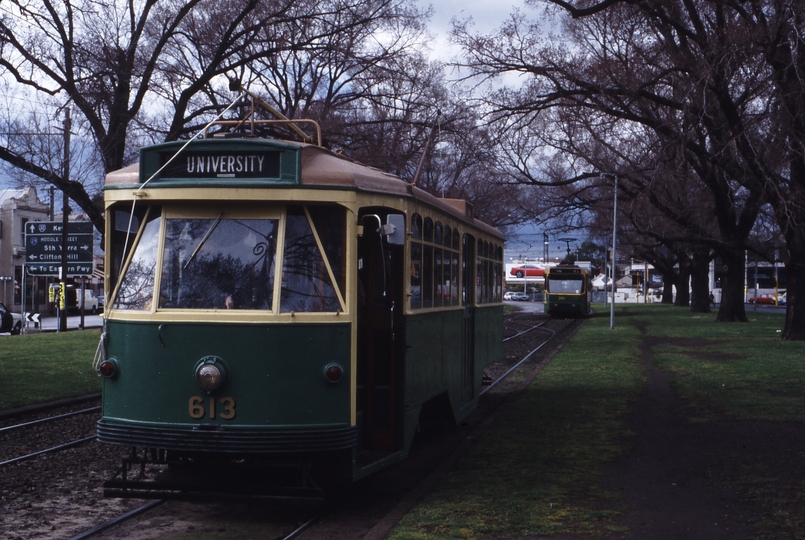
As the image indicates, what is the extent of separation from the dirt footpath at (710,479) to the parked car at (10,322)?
29.4 m

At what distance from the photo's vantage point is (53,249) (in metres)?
32.2

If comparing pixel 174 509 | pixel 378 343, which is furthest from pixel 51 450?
pixel 378 343

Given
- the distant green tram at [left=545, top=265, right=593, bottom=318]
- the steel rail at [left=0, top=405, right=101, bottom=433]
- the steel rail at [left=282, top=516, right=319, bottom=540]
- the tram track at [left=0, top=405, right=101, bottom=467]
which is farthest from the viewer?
the distant green tram at [left=545, top=265, right=593, bottom=318]

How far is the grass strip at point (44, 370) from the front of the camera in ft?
47.1

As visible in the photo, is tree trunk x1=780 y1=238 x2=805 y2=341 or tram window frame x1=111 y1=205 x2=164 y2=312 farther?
tree trunk x1=780 y1=238 x2=805 y2=341

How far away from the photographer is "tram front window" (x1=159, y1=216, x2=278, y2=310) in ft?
22.7

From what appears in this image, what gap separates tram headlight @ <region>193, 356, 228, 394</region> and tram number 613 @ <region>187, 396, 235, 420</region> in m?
0.09

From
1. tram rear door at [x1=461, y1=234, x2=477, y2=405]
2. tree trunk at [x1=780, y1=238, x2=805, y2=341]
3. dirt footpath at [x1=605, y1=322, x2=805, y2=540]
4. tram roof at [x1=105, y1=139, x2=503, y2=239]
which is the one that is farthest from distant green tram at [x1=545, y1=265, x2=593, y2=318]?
tram roof at [x1=105, y1=139, x2=503, y2=239]

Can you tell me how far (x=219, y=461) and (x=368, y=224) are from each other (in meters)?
2.33

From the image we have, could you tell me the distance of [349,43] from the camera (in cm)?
2088

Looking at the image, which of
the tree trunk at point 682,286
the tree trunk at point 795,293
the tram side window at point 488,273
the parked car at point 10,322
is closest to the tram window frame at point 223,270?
the tram side window at point 488,273

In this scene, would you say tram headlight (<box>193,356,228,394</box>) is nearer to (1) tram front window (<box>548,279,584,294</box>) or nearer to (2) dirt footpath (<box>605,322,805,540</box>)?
(2) dirt footpath (<box>605,322,805,540</box>)

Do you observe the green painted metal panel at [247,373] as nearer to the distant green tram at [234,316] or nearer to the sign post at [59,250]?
the distant green tram at [234,316]

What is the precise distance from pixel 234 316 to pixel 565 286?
4286 centimetres
